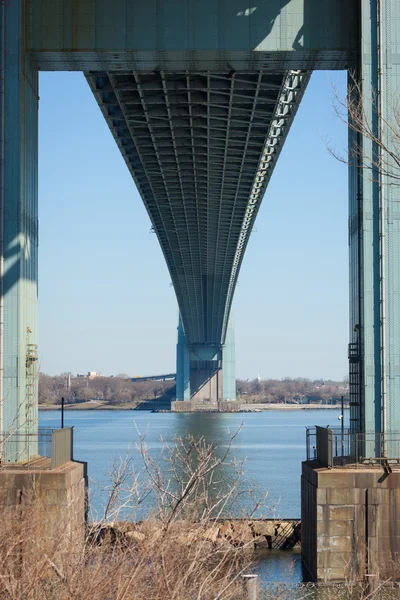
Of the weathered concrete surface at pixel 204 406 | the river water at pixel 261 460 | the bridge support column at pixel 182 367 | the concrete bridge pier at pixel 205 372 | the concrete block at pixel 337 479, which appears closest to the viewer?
the concrete block at pixel 337 479

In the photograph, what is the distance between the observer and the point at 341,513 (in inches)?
697

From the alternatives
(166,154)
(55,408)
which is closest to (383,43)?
(166,154)

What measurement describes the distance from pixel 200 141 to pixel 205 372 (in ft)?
284

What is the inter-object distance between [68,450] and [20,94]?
21.6ft

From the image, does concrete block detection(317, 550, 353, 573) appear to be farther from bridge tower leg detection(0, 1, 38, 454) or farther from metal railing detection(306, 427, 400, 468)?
bridge tower leg detection(0, 1, 38, 454)

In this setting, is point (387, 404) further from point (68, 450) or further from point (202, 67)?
point (202, 67)

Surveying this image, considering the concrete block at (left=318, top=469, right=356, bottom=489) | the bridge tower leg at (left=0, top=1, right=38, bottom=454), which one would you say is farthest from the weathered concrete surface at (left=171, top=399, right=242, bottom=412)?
the concrete block at (left=318, top=469, right=356, bottom=489)

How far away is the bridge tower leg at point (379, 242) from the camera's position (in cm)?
1903

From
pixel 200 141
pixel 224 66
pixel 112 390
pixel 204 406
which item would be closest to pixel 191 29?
pixel 224 66

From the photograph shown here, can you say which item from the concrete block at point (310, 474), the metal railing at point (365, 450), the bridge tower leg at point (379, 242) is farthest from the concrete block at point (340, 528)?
the bridge tower leg at point (379, 242)

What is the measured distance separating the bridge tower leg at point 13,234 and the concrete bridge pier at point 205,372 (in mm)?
79551

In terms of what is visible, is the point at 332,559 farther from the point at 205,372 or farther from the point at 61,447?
the point at 205,372

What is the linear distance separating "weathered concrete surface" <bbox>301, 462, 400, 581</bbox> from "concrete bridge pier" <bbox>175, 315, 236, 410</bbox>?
81.2 metres

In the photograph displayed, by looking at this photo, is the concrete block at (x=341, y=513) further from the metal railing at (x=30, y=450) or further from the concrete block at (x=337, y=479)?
the metal railing at (x=30, y=450)
